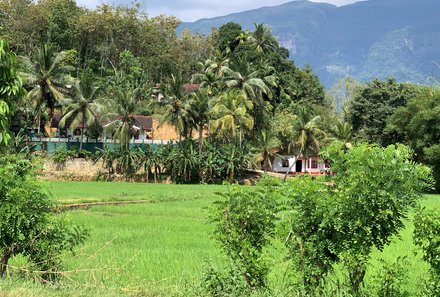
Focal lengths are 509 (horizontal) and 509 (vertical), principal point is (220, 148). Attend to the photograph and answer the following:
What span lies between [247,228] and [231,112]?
1460 inches

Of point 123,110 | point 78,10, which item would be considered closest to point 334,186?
point 123,110

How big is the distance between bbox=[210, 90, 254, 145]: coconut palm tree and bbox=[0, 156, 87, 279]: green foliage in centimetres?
3649

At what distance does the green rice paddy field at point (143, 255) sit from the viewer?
18.0 ft

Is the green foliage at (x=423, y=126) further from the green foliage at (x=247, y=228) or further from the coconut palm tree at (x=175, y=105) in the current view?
the green foliage at (x=247, y=228)

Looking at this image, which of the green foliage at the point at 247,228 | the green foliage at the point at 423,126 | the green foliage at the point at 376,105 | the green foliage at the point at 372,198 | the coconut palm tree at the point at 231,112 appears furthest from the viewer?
the green foliage at the point at 376,105

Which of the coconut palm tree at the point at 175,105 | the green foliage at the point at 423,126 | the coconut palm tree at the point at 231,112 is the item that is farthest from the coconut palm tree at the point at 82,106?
the green foliage at the point at 423,126

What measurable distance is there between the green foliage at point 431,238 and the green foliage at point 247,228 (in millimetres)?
1539

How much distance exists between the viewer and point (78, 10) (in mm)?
63469

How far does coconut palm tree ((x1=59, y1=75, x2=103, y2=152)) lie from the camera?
42.9m

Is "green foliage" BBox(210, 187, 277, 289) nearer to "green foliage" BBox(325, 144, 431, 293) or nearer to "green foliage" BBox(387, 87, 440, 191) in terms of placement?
"green foliage" BBox(325, 144, 431, 293)

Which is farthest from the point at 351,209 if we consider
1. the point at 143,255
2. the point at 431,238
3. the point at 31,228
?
the point at 143,255

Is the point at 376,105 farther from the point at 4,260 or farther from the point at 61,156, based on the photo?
the point at 4,260

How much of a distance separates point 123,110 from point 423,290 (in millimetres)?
39451

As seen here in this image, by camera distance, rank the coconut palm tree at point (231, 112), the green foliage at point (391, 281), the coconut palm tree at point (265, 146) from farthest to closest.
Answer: the coconut palm tree at point (265, 146), the coconut palm tree at point (231, 112), the green foliage at point (391, 281)
